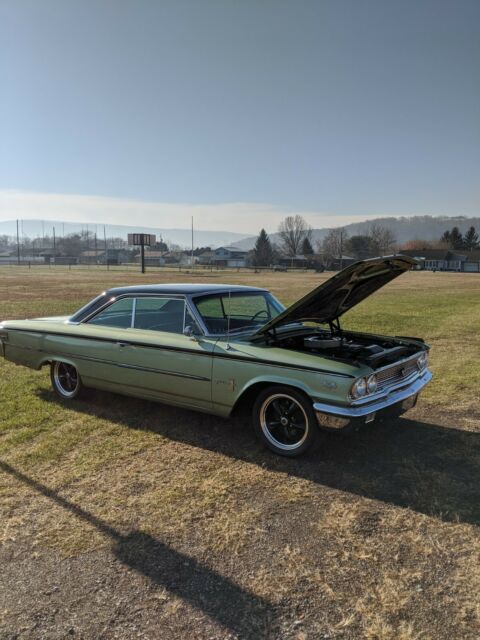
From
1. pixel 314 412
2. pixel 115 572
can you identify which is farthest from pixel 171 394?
pixel 115 572

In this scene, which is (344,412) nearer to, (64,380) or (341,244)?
(64,380)

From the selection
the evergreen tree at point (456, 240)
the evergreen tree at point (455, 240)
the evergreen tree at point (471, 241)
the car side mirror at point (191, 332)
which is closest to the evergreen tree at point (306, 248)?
the evergreen tree at point (455, 240)

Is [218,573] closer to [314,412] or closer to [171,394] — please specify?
[314,412]

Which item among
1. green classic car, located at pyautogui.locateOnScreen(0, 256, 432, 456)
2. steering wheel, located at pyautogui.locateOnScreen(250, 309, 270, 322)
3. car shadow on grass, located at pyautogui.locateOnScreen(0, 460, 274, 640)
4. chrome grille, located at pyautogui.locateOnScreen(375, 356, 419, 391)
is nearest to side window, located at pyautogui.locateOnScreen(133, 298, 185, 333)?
green classic car, located at pyautogui.locateOnScreen(0, 256, 432, 456)

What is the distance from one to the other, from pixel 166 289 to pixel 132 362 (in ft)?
2.75

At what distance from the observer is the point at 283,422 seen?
4008mm

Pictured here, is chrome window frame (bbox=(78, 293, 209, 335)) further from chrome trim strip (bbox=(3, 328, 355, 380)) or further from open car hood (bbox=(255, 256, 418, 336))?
open car hood (bbox=(255, 256, 418, 336))

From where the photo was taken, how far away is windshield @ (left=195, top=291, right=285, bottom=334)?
472 centimetres

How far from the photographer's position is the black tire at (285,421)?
3836mm

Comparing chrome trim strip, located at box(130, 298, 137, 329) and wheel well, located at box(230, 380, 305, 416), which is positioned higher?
chrome trim strip, located at box(130, 298, 137, 329)

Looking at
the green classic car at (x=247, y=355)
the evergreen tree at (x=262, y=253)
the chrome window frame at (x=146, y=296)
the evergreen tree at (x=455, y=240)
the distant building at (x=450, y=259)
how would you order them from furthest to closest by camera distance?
the evergreen tree at (x=455, y=240)
the evergreen tree at (x=262, y=253)
the distant building at (x=450, y=259)
the chrome window frame at (x=146, y=296)
the green classic car at (x=247, y=355)

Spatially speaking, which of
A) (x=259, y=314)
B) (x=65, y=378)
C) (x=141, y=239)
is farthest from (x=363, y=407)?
(x=141, y=239)

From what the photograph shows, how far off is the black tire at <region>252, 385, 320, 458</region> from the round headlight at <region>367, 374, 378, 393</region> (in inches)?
18.9

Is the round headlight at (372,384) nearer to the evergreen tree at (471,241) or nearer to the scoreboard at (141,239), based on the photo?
the scoreboard at (141,239)
